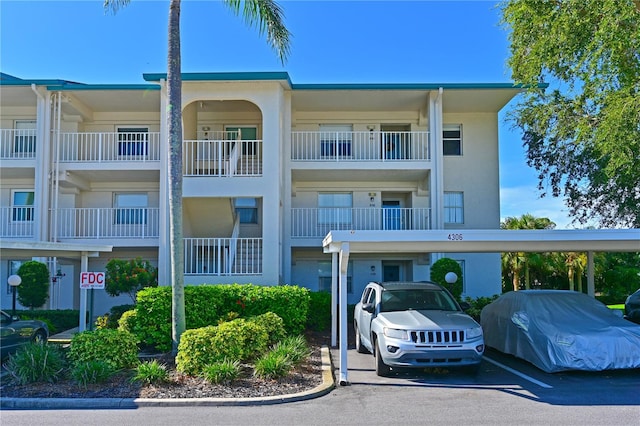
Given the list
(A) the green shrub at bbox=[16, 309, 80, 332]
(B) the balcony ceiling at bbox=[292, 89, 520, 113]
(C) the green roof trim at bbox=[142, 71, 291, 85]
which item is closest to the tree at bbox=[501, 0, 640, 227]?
(B) the balcony ceiling at bbox=[292, 89, 520, 113]

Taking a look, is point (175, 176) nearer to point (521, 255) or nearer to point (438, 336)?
point (438, 336)

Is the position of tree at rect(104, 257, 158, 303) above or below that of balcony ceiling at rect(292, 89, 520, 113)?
below

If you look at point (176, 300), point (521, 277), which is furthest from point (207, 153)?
point (521, 277)

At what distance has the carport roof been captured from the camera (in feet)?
32.0

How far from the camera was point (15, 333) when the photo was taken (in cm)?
1176

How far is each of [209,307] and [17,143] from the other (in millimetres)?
11260

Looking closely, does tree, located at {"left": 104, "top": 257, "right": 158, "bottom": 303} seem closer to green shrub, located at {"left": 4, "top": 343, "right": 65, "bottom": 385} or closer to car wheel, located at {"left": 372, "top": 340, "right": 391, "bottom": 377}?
green shrub, located at {"left": 4, "top": 343, "right": 65, "bottom": 385}

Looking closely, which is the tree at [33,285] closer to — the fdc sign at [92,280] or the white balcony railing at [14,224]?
the white balcony railing at [14,224]

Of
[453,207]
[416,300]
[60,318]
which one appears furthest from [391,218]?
[60,318]

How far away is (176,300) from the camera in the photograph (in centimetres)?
1084

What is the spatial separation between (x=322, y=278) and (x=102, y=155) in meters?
8.76

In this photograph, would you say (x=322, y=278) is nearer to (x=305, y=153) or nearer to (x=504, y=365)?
(x=305, y=153)

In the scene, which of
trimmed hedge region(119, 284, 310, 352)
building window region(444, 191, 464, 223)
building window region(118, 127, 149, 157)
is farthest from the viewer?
building window region(444, 191, 464, 223)

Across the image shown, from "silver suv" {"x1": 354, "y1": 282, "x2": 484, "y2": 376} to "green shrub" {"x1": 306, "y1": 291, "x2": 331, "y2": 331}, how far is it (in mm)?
4412
